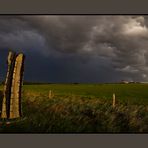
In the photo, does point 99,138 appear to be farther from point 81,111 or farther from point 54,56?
point 54,56

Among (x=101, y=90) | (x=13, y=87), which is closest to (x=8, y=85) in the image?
(x=13, y=87)

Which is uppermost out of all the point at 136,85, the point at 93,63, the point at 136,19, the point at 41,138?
the point at 136,19

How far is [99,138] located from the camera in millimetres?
3885

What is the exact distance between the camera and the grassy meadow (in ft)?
12.8

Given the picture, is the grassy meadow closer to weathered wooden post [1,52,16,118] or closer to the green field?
the green field

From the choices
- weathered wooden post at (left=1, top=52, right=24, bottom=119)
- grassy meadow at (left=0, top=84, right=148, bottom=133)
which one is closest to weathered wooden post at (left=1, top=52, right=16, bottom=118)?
weathered wooden post at (left=1, top=52, right=24, bottom=119)

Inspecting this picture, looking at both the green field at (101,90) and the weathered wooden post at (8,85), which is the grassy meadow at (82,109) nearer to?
the green field at (101,90)

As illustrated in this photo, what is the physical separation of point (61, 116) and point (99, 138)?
484 mm

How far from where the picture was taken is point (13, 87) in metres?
4.00

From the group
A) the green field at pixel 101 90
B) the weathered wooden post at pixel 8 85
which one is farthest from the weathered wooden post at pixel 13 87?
the green field at pixel 101 90

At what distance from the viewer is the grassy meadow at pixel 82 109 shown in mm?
3910

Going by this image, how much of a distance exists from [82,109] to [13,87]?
0.81 meters

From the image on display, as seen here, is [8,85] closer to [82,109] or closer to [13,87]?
[13,87]

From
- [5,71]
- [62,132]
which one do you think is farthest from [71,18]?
[62,132]
